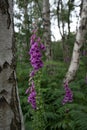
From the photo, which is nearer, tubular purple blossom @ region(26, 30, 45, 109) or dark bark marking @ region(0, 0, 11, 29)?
dark bark marking @ region(0, 0, 11, 29)

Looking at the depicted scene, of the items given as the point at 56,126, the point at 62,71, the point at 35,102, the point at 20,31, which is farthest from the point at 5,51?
the point at 20,31

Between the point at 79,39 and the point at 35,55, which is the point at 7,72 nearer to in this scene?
the point at 35,55

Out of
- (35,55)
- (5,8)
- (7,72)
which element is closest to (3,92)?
(7,72)

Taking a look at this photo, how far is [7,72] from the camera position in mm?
1125

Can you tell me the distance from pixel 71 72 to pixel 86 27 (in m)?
1.13

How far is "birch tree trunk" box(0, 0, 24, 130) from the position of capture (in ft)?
3.60

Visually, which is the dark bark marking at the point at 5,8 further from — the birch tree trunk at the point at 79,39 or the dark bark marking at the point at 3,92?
the birch tree trunk at the point at 79,39

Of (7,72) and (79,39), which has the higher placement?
(7,72)

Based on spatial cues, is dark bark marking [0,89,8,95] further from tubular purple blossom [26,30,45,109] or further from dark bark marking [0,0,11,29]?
tubular purple blossom [26,30,45,109]

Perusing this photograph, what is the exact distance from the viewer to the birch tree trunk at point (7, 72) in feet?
3.60

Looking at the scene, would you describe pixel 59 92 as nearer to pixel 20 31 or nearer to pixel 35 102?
pixel 35 102

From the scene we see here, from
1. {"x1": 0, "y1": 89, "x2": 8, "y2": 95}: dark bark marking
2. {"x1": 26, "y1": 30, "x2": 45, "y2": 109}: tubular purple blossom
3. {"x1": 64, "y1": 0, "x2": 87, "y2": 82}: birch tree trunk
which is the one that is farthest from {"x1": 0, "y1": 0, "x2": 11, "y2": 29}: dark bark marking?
{"x1": 64, "y1": 0, "x2": 87, "y2": 82}: birch tree trunk

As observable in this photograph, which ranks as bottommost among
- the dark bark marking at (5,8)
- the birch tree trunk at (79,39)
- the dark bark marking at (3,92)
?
the birch tree trunk at (79,39)

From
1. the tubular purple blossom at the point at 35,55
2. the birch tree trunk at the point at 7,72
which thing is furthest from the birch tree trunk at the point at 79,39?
the birch tree trunk at the point at 7,72
